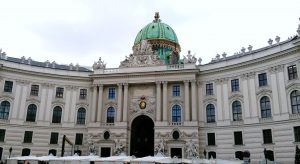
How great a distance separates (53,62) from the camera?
57531 millimetres

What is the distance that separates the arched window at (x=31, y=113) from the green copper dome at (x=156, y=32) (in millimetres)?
26426

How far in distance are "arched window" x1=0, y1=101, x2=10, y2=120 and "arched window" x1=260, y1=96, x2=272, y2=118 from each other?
136 ft

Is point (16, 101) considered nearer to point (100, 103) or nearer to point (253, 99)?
point (100, 103)

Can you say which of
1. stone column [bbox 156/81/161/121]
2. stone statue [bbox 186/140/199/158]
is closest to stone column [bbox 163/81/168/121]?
stone column [bbox 156/81/161/121]

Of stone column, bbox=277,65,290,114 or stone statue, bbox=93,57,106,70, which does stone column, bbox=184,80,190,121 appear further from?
stone statue, bbox=93,57,106,70

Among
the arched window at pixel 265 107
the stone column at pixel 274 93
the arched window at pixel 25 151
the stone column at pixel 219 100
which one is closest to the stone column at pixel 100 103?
the arched window at pixel 25 151

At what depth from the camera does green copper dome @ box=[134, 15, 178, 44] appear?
211ft

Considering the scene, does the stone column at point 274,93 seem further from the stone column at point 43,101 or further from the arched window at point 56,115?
the stone column at point 43,101

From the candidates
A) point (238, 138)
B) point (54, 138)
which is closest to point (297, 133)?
point (238, 138)

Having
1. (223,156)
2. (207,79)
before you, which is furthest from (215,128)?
(207,79)

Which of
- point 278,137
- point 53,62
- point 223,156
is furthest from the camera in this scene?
point 53,62

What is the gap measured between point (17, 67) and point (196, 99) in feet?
106

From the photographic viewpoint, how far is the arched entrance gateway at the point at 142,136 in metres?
52.7

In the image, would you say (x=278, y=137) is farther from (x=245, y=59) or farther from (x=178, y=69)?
(x=178, y=69)
